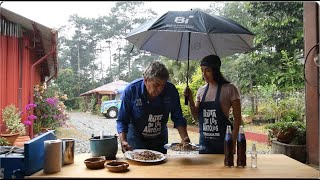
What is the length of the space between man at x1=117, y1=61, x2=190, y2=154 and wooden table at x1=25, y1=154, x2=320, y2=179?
0.97 ft

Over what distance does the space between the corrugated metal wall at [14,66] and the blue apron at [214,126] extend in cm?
334

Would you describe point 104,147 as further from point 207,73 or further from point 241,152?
point 207,73

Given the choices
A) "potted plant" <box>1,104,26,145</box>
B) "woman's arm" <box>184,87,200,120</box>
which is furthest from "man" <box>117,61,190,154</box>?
"potted plant" <box>1,104,26,145</box>

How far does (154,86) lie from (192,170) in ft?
2.15

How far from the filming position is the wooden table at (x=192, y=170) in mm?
1506

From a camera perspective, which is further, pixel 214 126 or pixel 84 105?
pixel 84 105

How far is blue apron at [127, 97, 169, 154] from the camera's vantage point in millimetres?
2098

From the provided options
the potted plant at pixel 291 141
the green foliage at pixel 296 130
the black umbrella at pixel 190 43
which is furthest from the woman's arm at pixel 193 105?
the green foliage at pixel 296 130

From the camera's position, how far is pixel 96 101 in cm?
764

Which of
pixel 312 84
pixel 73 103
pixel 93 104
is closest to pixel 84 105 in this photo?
pixel 73 103

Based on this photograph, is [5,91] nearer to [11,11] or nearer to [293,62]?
[11,11]

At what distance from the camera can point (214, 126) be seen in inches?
87.4

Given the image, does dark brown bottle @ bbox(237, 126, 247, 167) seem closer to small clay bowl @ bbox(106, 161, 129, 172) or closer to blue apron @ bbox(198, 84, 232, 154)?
blue apron @ bbox(198, 84, 232, 154)

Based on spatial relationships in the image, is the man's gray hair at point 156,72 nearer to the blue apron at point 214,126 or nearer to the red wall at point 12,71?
the blue apron at point 214,126
